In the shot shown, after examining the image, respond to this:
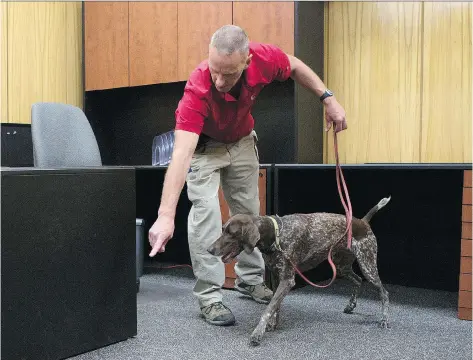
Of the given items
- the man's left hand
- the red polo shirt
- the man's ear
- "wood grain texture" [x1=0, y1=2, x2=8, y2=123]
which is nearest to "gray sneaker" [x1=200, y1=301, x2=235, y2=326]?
the red polo shirt

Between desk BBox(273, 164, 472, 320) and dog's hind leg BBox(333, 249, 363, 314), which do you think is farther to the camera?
desk BBox(273, 164, 472, 320)

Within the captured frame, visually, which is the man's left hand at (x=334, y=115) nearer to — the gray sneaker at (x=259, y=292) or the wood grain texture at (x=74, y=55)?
the gray sneaker at (x=259, y=292)

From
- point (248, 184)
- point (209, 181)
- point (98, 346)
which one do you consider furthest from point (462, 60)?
point (98, 346)

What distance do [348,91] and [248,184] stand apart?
1072 mm

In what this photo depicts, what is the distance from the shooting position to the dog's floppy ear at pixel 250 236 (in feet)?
6.42

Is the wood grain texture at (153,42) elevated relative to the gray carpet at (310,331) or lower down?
elevated

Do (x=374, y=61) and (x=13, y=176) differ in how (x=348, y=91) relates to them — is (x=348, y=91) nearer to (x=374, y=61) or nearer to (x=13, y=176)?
(x=374, y=61)

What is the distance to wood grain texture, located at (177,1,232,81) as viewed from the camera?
10.6ft

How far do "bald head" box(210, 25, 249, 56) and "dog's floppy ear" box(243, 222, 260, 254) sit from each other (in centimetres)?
62

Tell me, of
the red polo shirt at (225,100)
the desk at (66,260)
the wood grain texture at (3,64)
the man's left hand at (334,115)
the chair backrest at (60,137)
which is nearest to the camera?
the desk at (66,260)

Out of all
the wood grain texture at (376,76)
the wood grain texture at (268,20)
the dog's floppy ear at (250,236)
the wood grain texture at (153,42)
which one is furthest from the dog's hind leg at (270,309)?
the wood grain texture at (153,42)

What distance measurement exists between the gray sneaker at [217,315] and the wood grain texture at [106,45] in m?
2.00

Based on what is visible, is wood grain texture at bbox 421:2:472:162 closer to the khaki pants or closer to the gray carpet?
the gray carpet

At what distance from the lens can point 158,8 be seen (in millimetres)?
3510
